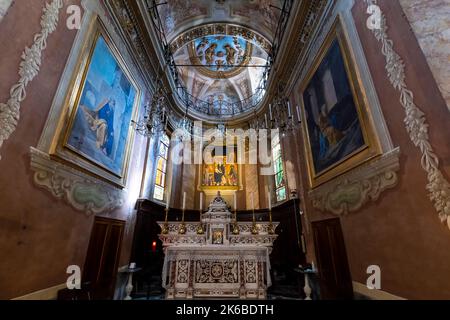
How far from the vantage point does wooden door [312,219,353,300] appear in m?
3.76

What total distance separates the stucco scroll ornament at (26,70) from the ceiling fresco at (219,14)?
6.13 metres

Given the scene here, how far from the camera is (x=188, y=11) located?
29.8ft

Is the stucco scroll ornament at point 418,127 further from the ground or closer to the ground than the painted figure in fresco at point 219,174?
closer to the ground

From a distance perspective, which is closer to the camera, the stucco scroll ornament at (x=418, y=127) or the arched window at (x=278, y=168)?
the stucco scroll ornament at (x=418, y=127)

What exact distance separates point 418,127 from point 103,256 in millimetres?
6822

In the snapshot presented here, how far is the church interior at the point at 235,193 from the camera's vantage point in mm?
2469

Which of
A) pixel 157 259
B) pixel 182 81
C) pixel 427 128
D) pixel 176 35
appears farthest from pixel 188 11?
pixel 157 259

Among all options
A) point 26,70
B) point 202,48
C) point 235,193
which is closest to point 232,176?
point 235,193

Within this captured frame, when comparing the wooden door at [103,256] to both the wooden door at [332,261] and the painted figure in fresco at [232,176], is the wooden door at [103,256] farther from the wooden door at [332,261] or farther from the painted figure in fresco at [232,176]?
the painted figure in fresco at [232,176]

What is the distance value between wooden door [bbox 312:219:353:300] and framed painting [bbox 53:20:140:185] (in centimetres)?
592

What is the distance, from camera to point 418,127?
241cm

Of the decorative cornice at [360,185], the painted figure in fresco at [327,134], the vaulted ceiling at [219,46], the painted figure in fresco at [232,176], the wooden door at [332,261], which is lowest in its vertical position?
the wooden door at [332,261]

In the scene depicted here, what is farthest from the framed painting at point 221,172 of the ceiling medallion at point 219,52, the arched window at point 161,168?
the ceiling medallion at point 219,52

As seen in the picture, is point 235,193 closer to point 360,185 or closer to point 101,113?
point 360,185
